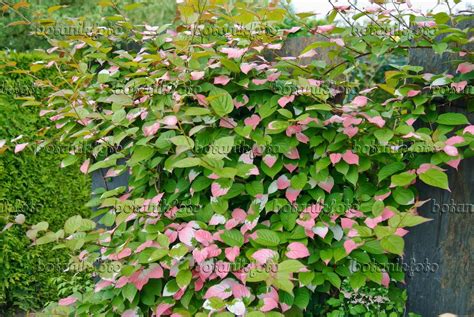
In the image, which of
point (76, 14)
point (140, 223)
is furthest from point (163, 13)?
point (140, 223)

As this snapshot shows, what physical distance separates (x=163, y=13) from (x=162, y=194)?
6.59 m

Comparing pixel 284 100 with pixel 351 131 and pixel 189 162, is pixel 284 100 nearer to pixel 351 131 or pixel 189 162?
pixel 351 131

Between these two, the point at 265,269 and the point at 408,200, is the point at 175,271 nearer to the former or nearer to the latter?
the point at 265,269

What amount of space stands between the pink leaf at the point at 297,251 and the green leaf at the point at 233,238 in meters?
0.19

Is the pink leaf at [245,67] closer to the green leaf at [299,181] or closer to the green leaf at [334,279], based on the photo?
the green leaf at [299,181]

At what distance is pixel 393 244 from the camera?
1.80m

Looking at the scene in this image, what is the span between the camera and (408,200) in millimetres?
1954

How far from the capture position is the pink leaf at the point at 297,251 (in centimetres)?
188

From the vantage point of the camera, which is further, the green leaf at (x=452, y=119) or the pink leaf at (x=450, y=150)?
the green leaf at (x=452, y=119)

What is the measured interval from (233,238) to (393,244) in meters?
0.60

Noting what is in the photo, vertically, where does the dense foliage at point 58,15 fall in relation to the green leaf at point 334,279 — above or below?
below

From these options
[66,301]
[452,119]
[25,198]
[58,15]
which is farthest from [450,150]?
[58,15]

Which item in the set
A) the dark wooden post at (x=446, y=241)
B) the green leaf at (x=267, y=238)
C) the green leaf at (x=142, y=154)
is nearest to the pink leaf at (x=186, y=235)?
the green leaf at (x=267, y=238)

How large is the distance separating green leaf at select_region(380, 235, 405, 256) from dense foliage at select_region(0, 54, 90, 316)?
270 centimetres
